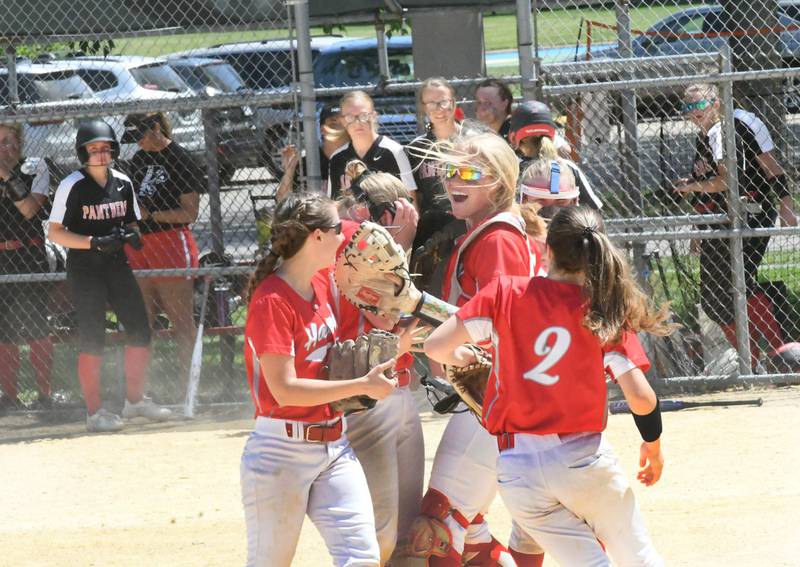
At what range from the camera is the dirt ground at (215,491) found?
5.23m

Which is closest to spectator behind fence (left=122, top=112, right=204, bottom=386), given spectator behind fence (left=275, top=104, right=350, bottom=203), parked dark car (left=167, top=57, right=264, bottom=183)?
parked dark car (left=167, top=57, right=264, bottom=183)

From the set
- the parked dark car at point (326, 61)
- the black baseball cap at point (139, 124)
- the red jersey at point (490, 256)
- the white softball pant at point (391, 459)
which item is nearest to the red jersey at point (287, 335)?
→ the white softball pant at point (391, 459)

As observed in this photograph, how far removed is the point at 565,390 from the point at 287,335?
87cm

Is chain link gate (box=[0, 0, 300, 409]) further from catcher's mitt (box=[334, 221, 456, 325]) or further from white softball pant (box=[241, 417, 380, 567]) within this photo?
white softball pant (box=[241, 417, 380, 567])

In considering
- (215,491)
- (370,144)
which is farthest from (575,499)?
(370,144)

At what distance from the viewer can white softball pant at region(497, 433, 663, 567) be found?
3.37 meters

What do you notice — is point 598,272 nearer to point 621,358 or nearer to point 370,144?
point 621,358

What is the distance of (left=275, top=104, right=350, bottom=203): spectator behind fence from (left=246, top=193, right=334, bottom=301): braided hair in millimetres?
3655

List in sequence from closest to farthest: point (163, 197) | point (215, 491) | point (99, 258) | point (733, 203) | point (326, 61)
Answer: point (215, 491) < point (733, 203) < point (99, 258) < point (163, 197) < point (326, 61)

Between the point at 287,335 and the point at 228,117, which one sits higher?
the point at 287,335

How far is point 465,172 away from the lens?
4031mm

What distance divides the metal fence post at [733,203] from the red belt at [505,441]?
15.3 feet

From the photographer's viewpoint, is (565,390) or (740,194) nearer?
(565,390)

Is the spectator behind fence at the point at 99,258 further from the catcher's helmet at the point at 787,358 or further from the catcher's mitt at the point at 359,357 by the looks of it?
the catcher's mitt at the point at 359,357
